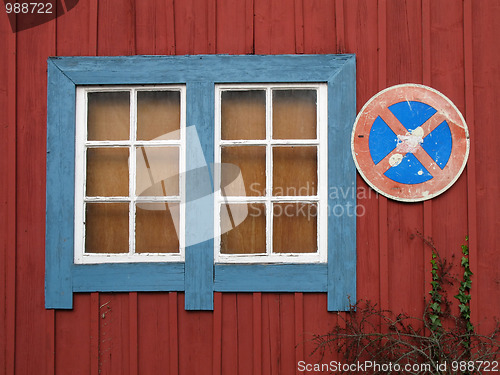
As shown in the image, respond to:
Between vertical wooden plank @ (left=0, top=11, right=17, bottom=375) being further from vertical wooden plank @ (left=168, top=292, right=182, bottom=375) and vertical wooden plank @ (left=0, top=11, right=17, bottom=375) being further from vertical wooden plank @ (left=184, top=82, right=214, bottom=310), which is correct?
vertical wooden plank @ (left=184, top=82, right=214, bottom=310)

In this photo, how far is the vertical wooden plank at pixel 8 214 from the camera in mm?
3264

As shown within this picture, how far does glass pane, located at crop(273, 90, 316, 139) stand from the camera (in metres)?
3.31

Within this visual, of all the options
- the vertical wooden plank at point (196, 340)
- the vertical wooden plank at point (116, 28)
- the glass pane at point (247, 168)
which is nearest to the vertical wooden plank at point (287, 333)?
the vertical wooden plank at point (196, 340)

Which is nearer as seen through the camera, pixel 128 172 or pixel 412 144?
pixel 412 144

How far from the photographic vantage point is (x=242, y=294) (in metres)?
3.23

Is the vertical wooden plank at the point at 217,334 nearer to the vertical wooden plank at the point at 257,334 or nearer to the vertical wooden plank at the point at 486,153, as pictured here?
the vertical wooden plank at the point at 257,334

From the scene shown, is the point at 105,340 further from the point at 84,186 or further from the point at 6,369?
the point at 84,186

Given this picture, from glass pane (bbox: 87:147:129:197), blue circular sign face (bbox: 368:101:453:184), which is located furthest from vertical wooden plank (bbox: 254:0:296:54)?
glass pane (bbox: 87:147:129:197)

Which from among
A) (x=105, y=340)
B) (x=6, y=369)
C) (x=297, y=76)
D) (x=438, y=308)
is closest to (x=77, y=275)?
(x=105, y=340)

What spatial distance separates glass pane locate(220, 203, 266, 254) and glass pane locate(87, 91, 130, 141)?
883 millimetres

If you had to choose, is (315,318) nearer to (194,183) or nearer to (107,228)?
(194,183)

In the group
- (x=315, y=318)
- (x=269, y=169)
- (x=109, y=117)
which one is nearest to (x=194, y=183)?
(x=269, y=169)

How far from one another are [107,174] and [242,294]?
1224mm

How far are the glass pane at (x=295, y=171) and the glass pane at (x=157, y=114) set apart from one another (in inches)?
28.5
